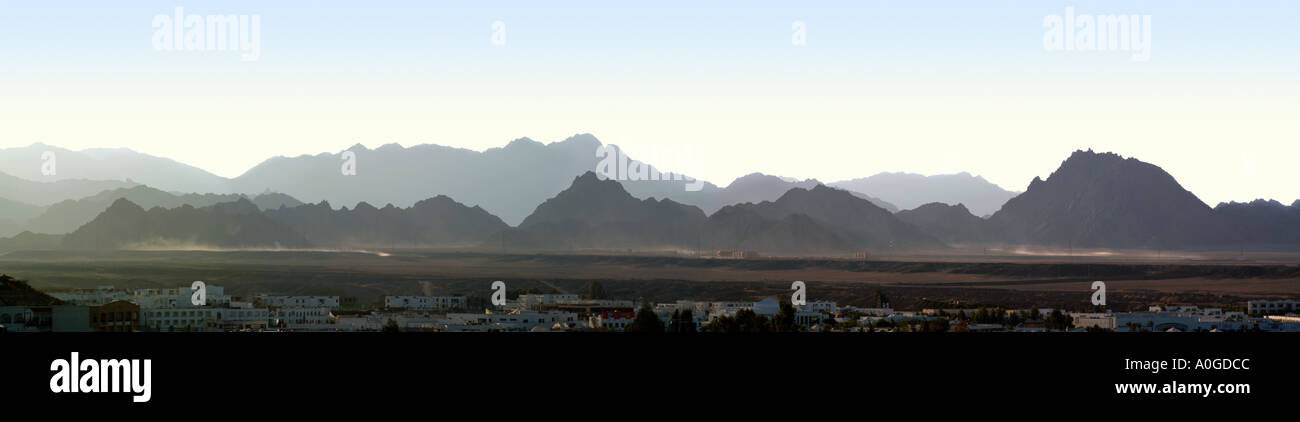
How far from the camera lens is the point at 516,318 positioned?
69.6 metres

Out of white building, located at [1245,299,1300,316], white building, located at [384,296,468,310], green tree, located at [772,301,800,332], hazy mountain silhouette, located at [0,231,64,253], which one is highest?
hazy mountain silhouette, located at [0,231,64,253]

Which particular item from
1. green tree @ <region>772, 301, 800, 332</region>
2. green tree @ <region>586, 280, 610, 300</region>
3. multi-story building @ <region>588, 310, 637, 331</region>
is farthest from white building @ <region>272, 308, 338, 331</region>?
green tree @ <region>586, 280, 610, 300</region>

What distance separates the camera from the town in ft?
196

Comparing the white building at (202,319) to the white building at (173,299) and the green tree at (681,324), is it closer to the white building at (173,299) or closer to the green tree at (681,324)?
the white building at (173,299)

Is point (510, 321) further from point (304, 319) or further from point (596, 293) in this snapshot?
point (596, 293)

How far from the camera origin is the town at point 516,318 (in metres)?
59.8

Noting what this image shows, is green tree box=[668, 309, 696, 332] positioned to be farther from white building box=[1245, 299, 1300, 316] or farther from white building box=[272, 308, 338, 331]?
white building box=[1245, 299, 1300, 316]

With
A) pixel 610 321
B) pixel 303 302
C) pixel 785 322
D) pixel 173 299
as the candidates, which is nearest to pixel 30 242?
pixel 303 302

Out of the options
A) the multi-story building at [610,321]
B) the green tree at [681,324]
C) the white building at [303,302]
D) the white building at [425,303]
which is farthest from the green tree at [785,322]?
the white building at [303,302]

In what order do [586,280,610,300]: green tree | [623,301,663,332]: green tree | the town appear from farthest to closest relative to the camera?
[586,280,610,300]: green tree < the town < [623,301,663,332]: green tree
